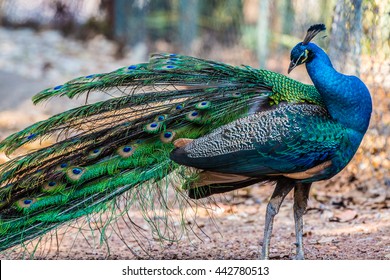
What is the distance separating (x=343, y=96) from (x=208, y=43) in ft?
29.6

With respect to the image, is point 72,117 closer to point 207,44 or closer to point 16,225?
point 16,225

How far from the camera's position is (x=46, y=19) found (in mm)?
16188

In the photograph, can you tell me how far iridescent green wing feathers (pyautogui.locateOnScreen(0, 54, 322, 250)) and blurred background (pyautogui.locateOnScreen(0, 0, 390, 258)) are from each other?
1.93 m

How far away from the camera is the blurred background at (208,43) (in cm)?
737

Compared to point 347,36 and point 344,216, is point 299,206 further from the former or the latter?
point 347,36

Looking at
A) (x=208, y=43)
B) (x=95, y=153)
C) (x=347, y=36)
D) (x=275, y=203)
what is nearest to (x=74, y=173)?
(x=95, y=153)

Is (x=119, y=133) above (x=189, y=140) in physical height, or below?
above

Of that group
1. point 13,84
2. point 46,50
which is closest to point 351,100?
point 13,84

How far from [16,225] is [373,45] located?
13.8 feet

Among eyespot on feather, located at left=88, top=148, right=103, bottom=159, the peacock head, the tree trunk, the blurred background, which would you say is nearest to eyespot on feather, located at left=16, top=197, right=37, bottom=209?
eyespot on feather, located at left=88, top=148, right=103, bottom=159

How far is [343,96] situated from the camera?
16.0ft

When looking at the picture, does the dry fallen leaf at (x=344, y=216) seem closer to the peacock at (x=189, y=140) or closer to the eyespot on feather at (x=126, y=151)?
the peacock at (x=189, y=140)

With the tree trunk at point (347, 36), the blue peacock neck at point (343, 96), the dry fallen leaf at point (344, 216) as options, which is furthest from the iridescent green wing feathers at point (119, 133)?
the tree trunk at point (347, 36)

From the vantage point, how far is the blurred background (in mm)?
7367
